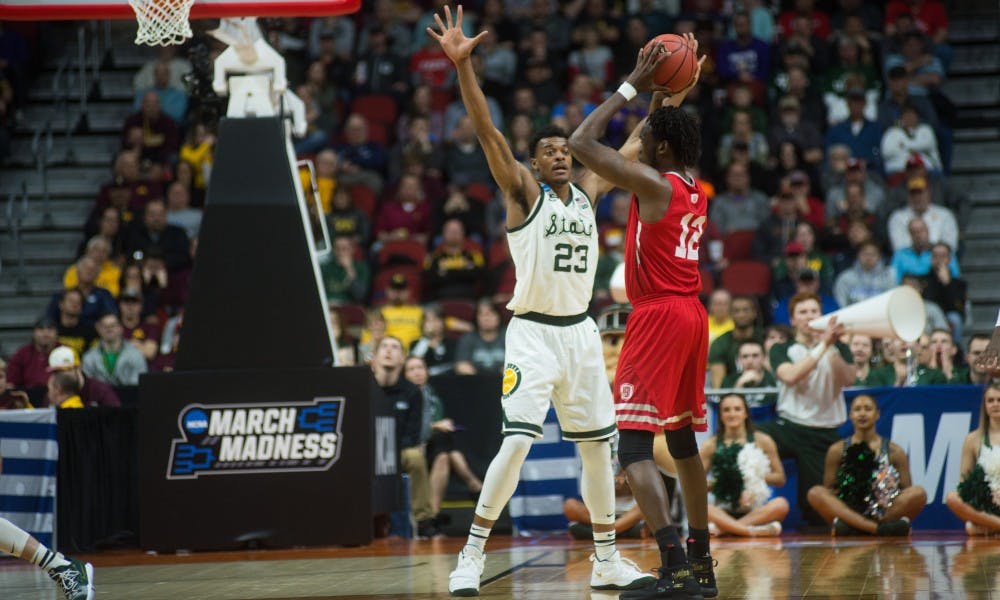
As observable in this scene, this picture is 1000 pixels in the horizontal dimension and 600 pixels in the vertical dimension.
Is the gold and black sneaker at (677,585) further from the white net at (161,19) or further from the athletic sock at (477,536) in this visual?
the white net at (161,19)

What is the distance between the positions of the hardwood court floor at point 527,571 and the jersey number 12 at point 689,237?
1754 mm

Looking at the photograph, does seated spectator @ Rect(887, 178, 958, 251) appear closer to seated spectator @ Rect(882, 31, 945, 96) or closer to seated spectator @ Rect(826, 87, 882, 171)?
seated spectator @ Rect(826, 87, 882, 171)

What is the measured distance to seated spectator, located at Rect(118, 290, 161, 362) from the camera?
50.6 ft

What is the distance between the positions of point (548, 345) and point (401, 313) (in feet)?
27.6

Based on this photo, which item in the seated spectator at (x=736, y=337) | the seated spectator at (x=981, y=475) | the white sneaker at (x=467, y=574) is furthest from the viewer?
the seated spectator at (x=736, y=337)

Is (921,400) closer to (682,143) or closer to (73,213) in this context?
(682,143)

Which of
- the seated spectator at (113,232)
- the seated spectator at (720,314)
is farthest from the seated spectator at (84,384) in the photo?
the seated spectator at (720,314)

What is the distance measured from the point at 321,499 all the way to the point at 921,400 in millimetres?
5018

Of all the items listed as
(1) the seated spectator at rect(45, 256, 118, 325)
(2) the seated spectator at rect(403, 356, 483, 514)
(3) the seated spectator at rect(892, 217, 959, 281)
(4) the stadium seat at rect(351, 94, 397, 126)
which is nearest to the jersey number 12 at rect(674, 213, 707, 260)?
(2) the seated spectator at rect(403, 356, 483, 514)

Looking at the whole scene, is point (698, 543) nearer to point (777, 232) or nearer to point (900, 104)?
point (777, 232)

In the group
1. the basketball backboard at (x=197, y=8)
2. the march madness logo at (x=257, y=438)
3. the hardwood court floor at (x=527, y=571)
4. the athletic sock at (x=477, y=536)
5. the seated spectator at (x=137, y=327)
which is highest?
the basketball backboard at (x=197, y=8)

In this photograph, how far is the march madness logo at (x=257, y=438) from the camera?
432 inches

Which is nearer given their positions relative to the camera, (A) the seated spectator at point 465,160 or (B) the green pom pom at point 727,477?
(B) the green pom pom at point 727,477

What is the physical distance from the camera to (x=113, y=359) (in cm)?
1478
